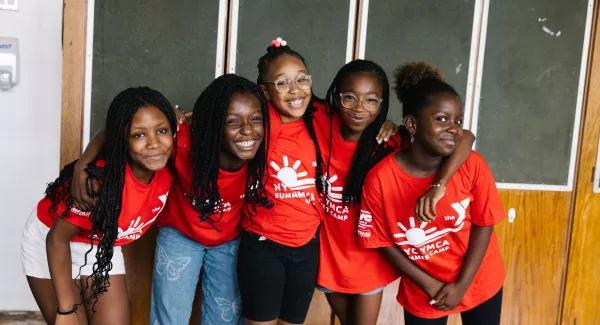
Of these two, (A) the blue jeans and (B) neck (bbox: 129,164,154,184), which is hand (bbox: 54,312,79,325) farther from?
(B) neck (bbox: 129,164,154,184)

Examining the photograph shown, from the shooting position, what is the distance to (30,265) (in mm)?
2129

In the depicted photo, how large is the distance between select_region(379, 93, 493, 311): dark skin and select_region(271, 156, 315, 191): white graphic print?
391mm

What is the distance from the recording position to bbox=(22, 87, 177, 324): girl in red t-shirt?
1.90 metres

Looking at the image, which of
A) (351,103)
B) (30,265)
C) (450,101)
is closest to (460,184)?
(450,101)

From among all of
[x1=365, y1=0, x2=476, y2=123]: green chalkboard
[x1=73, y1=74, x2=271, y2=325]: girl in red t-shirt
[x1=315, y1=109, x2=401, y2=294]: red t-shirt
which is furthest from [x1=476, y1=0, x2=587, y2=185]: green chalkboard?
[x1=73, y1=74, x2=271, y2=325]: girl in red t-shirt

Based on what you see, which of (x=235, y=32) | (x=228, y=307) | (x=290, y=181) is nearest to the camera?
(x=290, y=181)

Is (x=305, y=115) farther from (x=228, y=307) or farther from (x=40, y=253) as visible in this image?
(x=40, y=253)

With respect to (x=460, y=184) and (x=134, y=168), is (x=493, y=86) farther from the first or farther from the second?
(x=134, y=168)

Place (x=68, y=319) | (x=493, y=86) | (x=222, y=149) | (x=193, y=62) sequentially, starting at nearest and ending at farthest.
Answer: (x=68, y=319), (x=222, y=149), (x=193, y=62), (x=493, y=86)

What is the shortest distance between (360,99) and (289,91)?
290 mm

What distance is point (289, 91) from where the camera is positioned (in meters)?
2.09

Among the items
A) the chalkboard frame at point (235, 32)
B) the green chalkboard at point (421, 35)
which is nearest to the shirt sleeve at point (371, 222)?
the green chalkboard at point (421, 35)

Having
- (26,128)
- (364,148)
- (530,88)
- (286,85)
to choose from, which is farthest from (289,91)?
(26,128)

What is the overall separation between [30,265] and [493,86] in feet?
8.27
